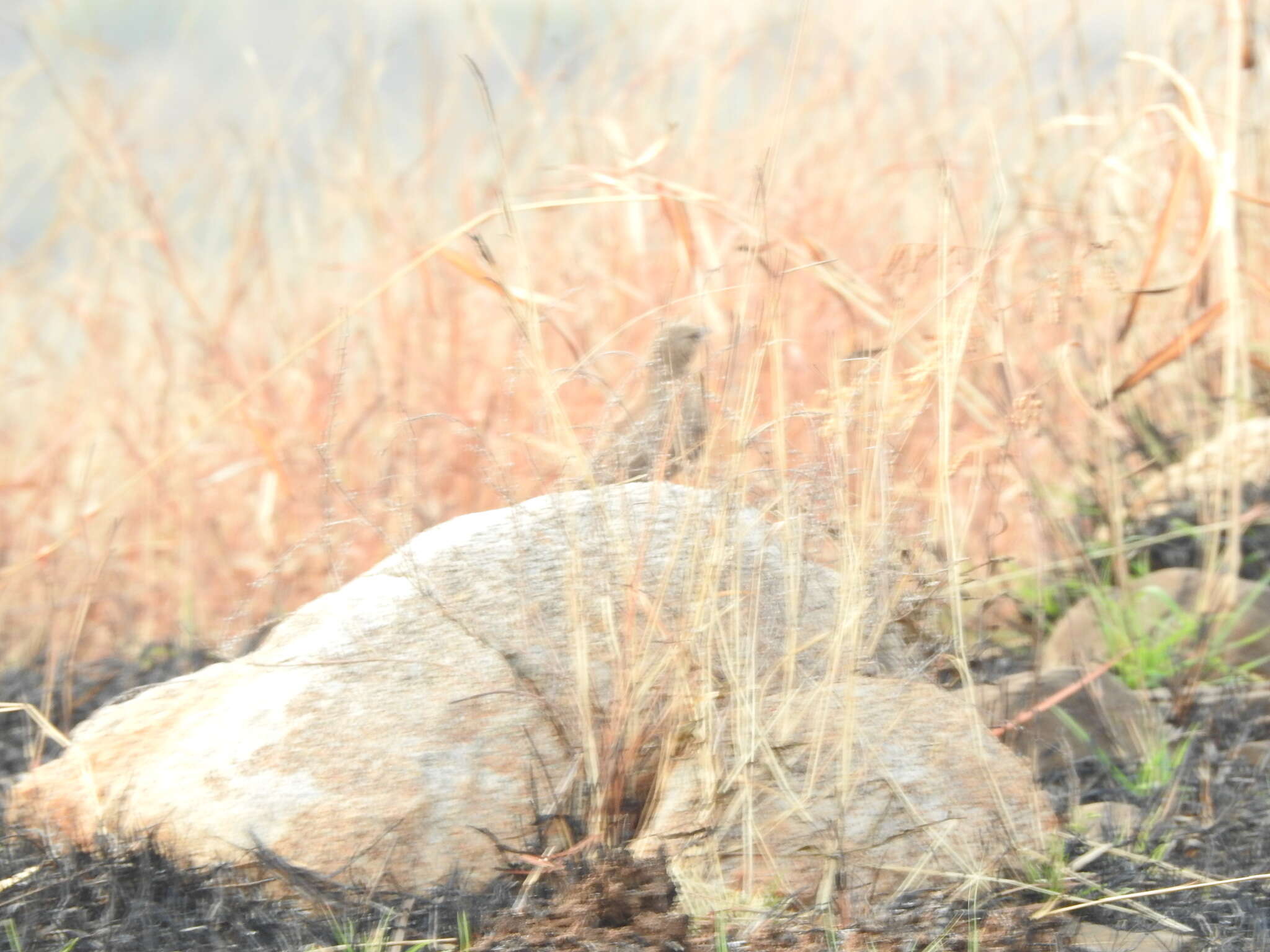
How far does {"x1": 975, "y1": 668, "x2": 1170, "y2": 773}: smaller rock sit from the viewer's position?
2201mm

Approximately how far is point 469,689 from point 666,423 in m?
0.47

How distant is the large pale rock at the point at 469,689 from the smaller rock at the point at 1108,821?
1.70ft

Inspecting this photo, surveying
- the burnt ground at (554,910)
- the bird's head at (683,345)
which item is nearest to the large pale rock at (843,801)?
the burnt ground at (554,910)

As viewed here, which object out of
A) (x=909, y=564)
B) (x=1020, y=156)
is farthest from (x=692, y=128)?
(x=909, y=564)

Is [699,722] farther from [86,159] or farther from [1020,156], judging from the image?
[86,159]

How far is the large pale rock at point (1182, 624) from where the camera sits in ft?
8.34

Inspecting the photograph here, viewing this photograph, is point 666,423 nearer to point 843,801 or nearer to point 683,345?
point 683,345

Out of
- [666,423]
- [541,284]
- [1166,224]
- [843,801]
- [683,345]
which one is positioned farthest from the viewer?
[541,284]

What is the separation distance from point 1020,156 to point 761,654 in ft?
7.93

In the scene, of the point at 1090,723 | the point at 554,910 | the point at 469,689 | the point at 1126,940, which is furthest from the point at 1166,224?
the point at 554,910

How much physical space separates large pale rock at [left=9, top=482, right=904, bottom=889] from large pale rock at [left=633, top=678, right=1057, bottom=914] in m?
0.07

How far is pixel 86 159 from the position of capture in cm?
393

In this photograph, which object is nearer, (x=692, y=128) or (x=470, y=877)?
(x=470, y=877)

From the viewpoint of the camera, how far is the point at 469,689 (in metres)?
1.75
